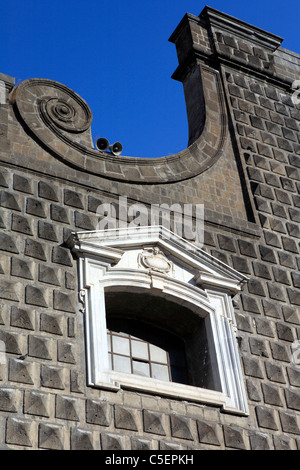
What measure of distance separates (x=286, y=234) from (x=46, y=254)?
434cm

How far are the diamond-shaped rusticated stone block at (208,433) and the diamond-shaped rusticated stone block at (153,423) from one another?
0.52 m

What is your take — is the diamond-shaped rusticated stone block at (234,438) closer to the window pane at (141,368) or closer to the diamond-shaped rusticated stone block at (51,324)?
the window pane at (141,368)

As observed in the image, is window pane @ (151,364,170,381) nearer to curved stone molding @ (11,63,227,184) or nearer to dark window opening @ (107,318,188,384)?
dark window opening @ (107,318,188,384)

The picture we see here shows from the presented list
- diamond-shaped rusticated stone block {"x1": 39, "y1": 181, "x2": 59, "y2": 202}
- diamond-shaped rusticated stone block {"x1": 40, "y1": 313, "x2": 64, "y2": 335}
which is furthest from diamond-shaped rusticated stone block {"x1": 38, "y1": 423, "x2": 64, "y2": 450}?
diamond-shaped rusticated stone block {"x1": 39, "y1": 181, "x2": 59, "y2": 202}

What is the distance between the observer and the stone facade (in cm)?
1027

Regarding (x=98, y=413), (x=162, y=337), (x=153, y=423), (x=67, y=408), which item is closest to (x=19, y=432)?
→ (x=67, y=408)

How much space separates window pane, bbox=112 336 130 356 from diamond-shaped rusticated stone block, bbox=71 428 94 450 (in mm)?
1633

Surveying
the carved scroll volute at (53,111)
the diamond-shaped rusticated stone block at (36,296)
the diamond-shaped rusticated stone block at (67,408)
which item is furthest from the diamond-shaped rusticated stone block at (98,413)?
the carved scroll volute at (53,111)

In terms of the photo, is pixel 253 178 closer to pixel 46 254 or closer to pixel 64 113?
pixel 64 113
